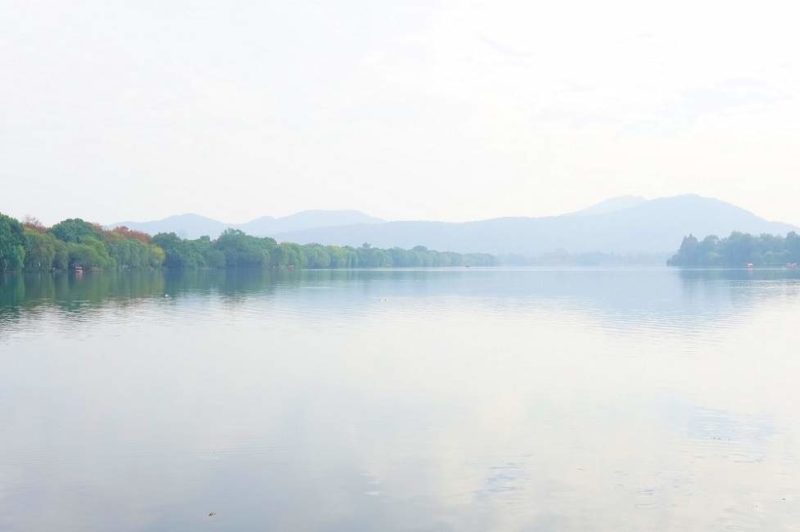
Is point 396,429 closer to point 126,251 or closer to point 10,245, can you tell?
point 10,245

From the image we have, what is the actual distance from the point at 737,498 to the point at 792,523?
112 centimetres

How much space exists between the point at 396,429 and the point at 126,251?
384 ft

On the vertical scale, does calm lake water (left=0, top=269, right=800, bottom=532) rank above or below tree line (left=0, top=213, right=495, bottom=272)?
below

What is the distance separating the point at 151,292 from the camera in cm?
6259

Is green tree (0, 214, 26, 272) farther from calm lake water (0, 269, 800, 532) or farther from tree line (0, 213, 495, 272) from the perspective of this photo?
calm lake water (0, 269, 800, 532)

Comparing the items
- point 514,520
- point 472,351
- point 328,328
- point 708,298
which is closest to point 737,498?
point 514,520

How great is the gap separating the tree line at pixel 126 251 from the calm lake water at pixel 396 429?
208 feet

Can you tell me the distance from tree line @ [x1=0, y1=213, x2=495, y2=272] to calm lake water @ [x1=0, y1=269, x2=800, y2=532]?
6333 centimetres

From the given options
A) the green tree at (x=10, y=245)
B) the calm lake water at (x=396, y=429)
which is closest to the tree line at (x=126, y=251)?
the green tree at (x=10, y=245)

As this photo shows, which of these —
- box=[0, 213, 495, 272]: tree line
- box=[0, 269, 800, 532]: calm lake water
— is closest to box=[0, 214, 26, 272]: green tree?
box=[0, 213, 495, 272]: tree line

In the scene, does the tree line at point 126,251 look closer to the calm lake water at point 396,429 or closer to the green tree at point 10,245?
the green tree at point 10,245

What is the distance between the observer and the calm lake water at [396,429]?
12.0m

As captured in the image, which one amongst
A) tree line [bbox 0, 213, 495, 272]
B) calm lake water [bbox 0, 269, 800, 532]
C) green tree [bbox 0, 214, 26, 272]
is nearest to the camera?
calm lake water [bbox 0, 269, 800, 532]

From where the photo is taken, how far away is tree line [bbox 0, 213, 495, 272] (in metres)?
94.2
